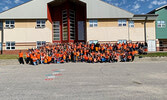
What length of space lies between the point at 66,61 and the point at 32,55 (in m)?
4.06

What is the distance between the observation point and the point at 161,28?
21.3 meters

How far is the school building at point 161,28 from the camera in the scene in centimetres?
2127

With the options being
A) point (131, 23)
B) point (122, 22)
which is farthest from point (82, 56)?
point (131, 23)

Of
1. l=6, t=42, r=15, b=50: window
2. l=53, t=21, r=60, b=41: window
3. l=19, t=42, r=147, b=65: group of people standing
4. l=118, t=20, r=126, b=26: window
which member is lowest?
l=19, t=42, r=147, b=65: group of people standing

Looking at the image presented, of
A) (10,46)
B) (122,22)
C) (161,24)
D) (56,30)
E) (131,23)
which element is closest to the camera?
(10,46)

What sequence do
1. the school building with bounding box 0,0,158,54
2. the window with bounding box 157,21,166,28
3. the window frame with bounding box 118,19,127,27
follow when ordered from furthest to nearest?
the window with bounding box 157,21,166,28
the window frame with bounding box 118,19,127,27
the school building with bounding box 0,0,158,54

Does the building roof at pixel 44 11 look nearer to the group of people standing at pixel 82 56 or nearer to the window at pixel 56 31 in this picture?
the window at pixel 56 31

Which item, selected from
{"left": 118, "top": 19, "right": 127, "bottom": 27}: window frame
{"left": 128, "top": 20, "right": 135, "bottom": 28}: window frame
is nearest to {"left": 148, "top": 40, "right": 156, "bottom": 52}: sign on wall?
{"left": 128, "top": 20, "right": 135, "bottom": 28}: window frame

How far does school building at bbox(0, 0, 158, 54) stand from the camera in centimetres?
1888

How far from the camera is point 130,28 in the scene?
20.8 metres

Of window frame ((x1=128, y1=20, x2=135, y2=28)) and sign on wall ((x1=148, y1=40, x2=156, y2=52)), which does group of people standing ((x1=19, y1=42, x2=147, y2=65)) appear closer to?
window frame ((x1=128, y1=20, x2=135, y2=28))

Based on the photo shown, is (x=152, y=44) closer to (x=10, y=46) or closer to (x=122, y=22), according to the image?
(x=122, y=22)

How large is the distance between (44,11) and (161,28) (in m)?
24.1

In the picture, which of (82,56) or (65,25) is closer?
(82,56)
